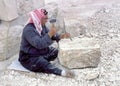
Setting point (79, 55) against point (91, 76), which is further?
point (79, 55)

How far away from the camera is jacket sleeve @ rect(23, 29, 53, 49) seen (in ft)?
14.8

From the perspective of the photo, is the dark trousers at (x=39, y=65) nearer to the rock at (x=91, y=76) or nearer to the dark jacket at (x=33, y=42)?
the dark jacket at (x=33, y=42)

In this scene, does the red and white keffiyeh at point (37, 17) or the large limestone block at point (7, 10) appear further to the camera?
the large limestone block at point (7, 10)

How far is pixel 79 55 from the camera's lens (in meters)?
4.62

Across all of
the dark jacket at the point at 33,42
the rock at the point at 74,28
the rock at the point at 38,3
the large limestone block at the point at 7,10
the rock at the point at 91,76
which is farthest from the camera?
the rock at the point at 38,3

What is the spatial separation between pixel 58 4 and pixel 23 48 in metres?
2.38

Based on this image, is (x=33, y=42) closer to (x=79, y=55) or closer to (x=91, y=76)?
(x=79, y=55)

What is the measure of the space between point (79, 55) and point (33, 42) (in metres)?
0.69

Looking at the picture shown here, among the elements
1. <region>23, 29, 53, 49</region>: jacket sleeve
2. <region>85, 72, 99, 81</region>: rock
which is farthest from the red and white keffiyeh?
<region>85, 72, 99, 81</region>: rock

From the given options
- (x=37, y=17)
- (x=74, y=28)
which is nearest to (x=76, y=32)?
(x=74, y=28)

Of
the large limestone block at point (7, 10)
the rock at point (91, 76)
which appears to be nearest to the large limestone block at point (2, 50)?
the large limestone block at point (7, 10)

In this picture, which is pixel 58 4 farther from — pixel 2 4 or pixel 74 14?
pixel 2 4

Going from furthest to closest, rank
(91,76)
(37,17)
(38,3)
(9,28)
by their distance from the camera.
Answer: (38,3)
(9,28)
(37,17)
(91,76)

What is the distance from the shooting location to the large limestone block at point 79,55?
→ 4.62m
